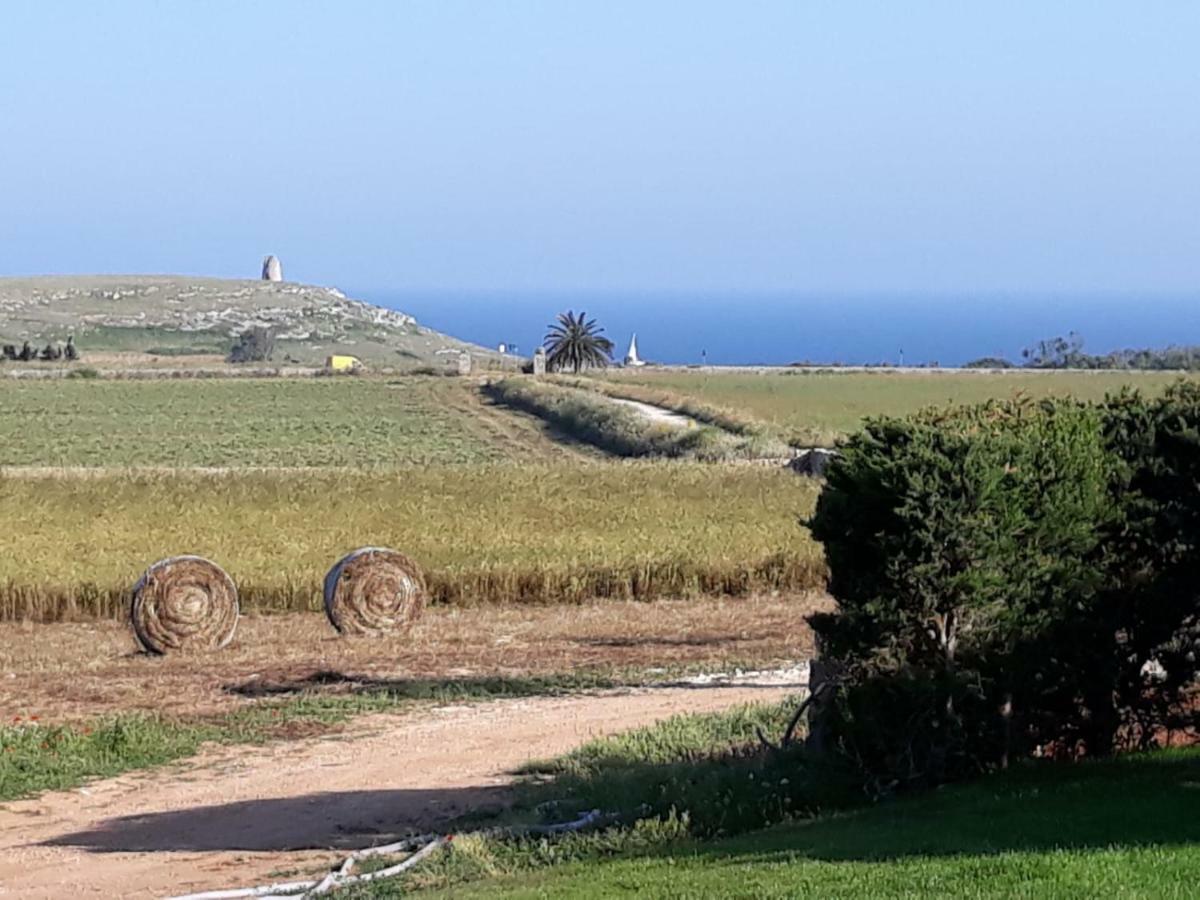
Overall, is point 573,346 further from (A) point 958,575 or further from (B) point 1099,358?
(A) point 958,575

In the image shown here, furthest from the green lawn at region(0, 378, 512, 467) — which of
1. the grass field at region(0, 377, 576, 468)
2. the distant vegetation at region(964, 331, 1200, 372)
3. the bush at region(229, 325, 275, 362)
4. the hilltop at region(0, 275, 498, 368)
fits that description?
the hilltop at region(0, 275, 498, 368)

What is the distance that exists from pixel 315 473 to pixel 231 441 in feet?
65.0

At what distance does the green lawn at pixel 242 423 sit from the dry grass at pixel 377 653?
71.7 feet

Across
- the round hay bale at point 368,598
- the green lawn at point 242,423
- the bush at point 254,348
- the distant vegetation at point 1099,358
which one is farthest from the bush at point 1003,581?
the bush at point 254,348

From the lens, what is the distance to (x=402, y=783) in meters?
14.2

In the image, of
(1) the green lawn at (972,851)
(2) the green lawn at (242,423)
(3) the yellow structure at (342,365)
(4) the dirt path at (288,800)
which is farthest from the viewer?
(3) the yellow structure at (342,365)

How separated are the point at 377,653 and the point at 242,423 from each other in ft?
141

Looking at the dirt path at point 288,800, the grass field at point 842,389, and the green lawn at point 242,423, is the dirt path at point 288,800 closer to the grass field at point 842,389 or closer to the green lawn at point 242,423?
the green lawn at point 242,423

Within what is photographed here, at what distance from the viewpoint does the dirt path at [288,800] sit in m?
12.0

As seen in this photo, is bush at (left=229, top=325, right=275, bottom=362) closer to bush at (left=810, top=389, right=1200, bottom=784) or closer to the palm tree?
the palm tree

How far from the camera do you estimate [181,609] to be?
2141cm

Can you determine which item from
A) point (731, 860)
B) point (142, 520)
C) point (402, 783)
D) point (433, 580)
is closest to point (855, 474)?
point (731, 860)

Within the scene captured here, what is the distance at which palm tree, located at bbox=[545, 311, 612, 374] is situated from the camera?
330 feet

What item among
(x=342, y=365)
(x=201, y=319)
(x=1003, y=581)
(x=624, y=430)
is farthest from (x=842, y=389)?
(x=201, y=319)
